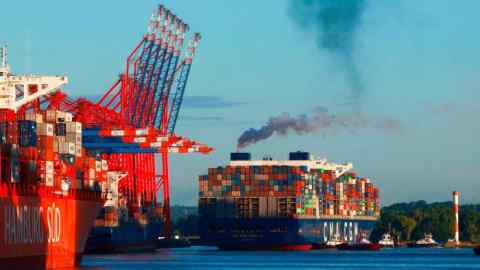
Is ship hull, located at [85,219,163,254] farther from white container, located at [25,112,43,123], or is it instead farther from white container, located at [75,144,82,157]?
white container, located at [25,112,43,123]

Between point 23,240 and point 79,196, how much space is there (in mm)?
14019

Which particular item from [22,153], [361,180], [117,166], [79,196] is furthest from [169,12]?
[22,153]

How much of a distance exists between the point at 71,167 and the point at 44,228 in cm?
833

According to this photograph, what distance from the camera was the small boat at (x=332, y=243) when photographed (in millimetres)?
159825

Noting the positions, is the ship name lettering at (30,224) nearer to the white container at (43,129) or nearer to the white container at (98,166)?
the white container at (43,129)

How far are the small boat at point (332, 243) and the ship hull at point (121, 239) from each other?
23.1m

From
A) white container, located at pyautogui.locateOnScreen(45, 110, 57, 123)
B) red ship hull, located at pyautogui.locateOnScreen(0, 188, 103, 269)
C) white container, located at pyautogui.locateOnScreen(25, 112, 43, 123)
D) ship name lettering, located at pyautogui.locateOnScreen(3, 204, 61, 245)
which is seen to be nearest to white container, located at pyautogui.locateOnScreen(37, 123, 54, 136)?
white container, located at pyautogui.locateOnScreen(25, 112, 43, 123)

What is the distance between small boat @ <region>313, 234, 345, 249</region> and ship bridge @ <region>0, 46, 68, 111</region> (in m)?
72.8

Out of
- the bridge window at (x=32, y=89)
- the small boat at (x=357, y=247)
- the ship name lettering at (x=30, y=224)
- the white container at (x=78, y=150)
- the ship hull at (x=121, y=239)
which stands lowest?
the small boat at (x=357, y=247)

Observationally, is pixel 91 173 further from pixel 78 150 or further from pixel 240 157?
pixel 240 157

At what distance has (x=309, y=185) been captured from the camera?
6102 inches

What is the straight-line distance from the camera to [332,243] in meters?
164

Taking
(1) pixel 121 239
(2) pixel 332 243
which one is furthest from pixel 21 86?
(2) pixel 332 243

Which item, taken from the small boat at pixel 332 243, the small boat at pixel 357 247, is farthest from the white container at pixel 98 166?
the small boat at pixel 357 247
